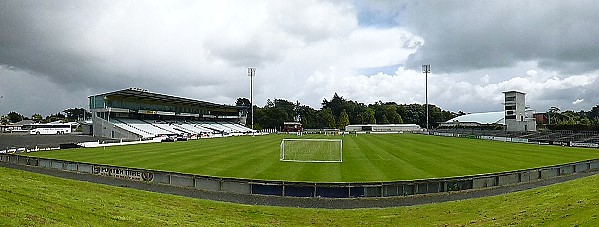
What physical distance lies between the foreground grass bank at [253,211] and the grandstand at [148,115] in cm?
5588

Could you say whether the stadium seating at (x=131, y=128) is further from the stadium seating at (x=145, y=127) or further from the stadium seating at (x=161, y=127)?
the stadium seating at (x=145, y=127)

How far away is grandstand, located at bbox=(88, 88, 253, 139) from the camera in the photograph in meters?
78.4

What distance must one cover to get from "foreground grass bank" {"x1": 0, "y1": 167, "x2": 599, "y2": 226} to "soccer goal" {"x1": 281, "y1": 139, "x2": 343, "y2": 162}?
55.0 feet

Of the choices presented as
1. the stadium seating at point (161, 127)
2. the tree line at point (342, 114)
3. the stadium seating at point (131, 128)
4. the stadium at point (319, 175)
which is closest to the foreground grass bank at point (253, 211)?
the stadium at point (319, 175)

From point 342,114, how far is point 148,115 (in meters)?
81.4

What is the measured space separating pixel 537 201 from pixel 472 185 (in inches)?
213

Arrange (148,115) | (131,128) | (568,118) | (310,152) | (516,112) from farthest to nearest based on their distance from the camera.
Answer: (568,118) < (148,115) < (516,112) < (131,128) < (310,152)

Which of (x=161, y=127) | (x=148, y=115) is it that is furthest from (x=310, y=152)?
(x=148, y=115)

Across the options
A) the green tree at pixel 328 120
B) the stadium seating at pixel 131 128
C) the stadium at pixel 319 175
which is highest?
the green tree at pixel 328 120

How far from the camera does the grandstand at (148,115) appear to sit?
78363mm

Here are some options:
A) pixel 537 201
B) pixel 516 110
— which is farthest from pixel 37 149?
pixel 516 110

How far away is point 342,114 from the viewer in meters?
161

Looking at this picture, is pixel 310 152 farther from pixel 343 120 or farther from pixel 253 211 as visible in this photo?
pixel 343 120

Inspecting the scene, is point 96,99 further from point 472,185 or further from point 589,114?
point 589,114
